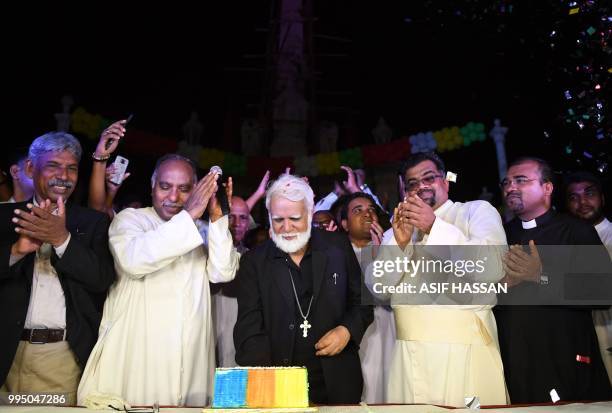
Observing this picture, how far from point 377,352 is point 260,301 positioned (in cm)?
105

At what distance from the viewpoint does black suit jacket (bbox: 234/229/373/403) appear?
10.8 feet

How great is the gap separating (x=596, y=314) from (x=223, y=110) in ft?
46.5

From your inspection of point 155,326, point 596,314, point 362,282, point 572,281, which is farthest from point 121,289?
point 596,314

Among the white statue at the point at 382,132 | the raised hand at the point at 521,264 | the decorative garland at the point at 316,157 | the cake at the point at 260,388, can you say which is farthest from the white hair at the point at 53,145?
the white statue at the point at 382,132

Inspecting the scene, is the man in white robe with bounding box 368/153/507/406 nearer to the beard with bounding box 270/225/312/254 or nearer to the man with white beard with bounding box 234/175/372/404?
the man with white beard with bounding box 234/175/372/404

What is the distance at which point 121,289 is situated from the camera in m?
3.53

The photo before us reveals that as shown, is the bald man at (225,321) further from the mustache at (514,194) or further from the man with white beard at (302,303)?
the mustache at (514,194)

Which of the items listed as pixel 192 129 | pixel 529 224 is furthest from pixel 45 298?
pixel 192 129

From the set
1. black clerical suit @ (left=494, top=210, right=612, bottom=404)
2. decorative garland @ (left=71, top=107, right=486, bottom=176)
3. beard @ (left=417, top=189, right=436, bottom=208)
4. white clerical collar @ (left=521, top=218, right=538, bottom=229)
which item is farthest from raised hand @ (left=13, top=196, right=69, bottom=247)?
decorative garland @ (left=71, top=107, right=486, bottom=176)

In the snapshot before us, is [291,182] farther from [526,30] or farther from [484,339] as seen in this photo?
[526,30]

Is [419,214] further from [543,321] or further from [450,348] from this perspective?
[543,321]

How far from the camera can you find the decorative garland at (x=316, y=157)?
9805 millimetres

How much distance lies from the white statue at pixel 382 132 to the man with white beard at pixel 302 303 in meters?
12.1

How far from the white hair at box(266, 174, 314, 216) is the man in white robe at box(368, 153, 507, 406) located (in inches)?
21.5
